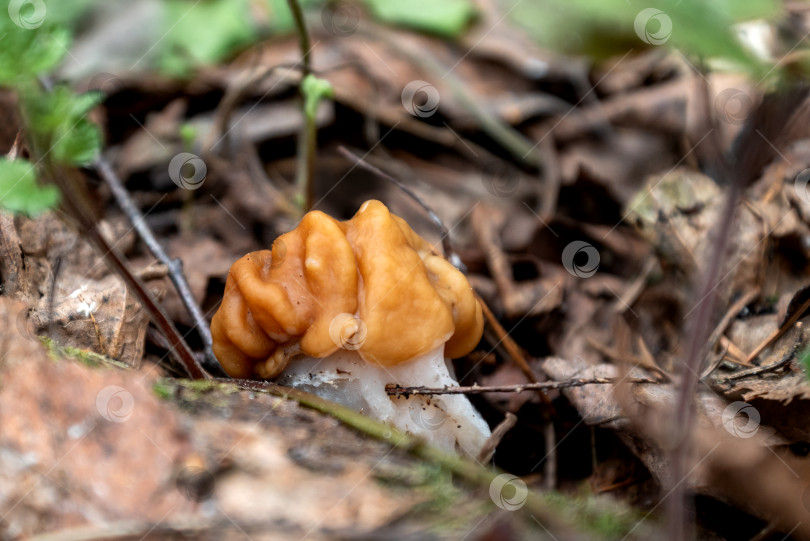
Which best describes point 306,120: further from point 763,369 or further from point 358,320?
point 763,369

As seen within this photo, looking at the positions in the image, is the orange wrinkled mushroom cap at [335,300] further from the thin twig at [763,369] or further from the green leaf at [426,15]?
the green leaf at [426,15]

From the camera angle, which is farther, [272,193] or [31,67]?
[272,193]

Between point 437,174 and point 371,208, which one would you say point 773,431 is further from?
point 437,174

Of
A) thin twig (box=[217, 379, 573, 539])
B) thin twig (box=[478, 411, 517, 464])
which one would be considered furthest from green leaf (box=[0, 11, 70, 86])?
thin twig (box=[478, 411, 517, 464])

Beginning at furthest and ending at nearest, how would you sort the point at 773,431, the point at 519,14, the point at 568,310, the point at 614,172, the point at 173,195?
the point at 519,14 → the point at 614,172 → the point at 173,195 → the point at 568,310 → the point at 773,431

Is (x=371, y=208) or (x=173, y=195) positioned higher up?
(x=371, y=208)

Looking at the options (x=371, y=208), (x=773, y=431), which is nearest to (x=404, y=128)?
(x=371, y=208)

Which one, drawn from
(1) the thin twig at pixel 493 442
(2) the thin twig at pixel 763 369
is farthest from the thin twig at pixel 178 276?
(2) the thin twig at pixel 763 369

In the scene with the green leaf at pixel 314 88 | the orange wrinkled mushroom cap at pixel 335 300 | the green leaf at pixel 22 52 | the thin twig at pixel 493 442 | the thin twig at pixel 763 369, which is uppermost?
the green leaf at pixel 22 52
